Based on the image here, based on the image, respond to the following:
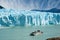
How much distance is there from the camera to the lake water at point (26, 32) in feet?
14.6

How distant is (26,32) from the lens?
4.84 meters

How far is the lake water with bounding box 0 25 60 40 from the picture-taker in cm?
446

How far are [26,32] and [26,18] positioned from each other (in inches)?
31.5

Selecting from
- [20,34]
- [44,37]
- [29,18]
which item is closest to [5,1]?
[29,18]

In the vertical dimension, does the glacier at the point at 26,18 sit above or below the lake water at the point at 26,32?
above

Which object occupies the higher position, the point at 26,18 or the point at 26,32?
the point at 26,18

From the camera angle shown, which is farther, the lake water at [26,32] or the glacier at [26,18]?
the glacier at [26,18]

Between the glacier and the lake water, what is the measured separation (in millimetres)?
222

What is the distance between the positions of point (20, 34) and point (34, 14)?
3.23 ft

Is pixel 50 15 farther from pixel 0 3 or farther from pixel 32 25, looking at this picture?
pixel 0 3

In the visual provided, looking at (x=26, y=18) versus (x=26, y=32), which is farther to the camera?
(x=26, y=18)

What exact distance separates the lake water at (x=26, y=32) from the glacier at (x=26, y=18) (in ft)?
0.73

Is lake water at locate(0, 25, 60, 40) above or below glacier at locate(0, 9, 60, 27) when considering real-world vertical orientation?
below

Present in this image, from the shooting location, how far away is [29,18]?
5625mm
